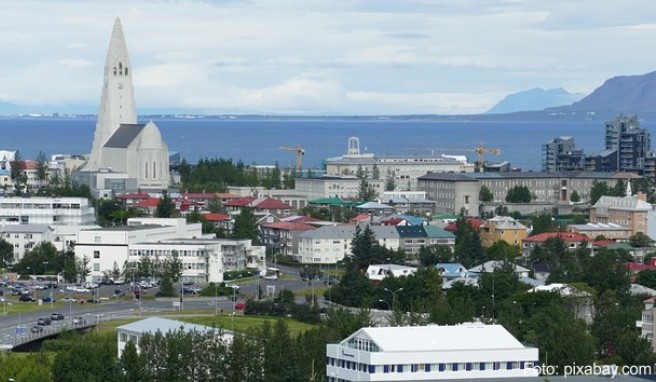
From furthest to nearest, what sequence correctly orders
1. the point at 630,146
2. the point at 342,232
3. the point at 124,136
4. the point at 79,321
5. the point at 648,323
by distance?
the point at 630,146 → the point at 124,136 → the point at 342,232 → the point at 79,321 → the point at 648,323

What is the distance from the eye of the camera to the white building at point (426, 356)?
121ft

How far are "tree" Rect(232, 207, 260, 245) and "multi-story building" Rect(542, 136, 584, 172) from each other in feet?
113

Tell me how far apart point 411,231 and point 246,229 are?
5890 millimetres

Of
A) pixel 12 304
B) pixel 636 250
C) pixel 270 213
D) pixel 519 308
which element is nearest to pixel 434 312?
pixel 519 308

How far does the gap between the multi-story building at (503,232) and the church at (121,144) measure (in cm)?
2219

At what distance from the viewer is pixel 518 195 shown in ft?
313

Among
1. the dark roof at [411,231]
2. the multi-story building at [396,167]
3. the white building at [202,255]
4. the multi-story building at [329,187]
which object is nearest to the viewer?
the white building at [202,255]

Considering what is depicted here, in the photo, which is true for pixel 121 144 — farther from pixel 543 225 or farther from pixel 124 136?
pixel 543 225

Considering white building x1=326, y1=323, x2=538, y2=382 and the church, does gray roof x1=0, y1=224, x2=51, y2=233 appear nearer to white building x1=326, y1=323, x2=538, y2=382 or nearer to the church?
the church

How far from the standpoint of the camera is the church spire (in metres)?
104

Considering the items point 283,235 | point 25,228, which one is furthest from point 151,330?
point 283,235

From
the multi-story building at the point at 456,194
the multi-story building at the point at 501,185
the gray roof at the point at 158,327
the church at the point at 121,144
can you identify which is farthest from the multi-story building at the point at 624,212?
the gray roof at the point at 158,327

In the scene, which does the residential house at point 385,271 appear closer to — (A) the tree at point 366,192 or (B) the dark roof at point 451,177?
(B) the dark roof at point 451,177

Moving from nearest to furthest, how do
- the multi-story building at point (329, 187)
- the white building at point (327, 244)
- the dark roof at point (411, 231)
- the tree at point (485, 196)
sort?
1. the white building at point (327, 244)
2. the dark roof at point (411, 231)
3. the tree at point (485, 196)
4. the multi-story building at point (329, 187)
